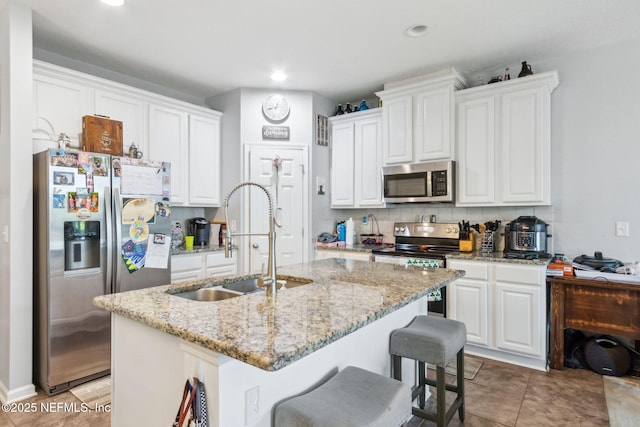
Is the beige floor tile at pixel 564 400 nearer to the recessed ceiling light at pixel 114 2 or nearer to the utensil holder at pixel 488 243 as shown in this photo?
the utensil holder at pixel 488 243

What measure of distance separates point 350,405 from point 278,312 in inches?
15.2

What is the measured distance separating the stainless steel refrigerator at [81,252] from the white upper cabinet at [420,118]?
2424 mm

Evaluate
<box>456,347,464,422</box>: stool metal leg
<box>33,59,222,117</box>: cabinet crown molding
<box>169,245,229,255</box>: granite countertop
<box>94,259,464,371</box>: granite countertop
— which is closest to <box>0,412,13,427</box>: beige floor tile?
<box>94,259,464,371</box>: granite countertop

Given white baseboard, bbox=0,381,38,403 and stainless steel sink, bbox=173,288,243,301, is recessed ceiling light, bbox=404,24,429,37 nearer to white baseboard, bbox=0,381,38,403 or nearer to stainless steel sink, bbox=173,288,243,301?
stainless steel sink, bbox=173,288,243,301

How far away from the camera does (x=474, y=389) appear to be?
2.57 metres

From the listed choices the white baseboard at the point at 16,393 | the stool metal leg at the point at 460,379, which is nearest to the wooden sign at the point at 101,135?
the white baseboard at the point at 16,393

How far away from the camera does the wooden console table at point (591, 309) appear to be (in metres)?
2.59

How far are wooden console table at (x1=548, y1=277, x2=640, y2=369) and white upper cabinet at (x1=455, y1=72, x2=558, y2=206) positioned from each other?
0.74 meters

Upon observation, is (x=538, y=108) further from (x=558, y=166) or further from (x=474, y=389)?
(x=474, y=389)

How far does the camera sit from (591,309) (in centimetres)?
273

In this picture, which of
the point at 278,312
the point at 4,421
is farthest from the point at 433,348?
the point at 4,421

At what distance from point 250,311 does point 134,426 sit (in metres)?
0.73

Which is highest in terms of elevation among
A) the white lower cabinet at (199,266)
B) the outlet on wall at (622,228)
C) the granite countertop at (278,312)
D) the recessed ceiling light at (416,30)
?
the recessed ceiling light at (416,30)

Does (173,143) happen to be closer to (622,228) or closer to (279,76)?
(279,76)
